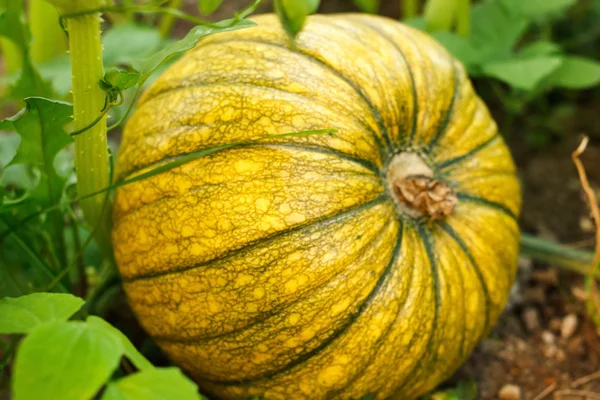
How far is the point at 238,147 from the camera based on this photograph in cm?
150

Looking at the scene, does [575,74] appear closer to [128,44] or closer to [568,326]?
[568,326]

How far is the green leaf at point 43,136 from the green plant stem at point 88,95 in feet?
0.24

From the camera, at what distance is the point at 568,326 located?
7.25 feet

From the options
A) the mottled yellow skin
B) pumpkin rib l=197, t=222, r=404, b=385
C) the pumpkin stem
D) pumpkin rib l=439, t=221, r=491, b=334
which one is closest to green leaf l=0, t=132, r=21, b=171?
the mottled yellow skin

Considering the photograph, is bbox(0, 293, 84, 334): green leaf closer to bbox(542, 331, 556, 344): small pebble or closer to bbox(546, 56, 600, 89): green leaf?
bbox(542, 331, 556, 344): small pebble

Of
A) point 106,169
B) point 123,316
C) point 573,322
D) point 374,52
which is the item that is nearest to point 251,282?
point 106,169

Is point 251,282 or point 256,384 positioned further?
point 256,384

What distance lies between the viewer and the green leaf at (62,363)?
3.02 feet

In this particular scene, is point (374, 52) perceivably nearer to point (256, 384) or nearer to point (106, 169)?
point (106, 169)

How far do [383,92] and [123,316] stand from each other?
3.64 ft

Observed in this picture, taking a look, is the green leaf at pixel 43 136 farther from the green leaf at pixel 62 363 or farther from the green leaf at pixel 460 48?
the green leaf at pixel 460 48

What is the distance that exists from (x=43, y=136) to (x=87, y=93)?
0.23 m

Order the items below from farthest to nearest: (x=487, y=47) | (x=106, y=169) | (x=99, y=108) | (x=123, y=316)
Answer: (x=487, y=47) → (x=123, y=316) → (x=106, y=169) → (x=99, y=108)

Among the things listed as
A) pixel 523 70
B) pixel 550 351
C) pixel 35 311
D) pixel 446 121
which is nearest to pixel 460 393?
pixel 550 351
